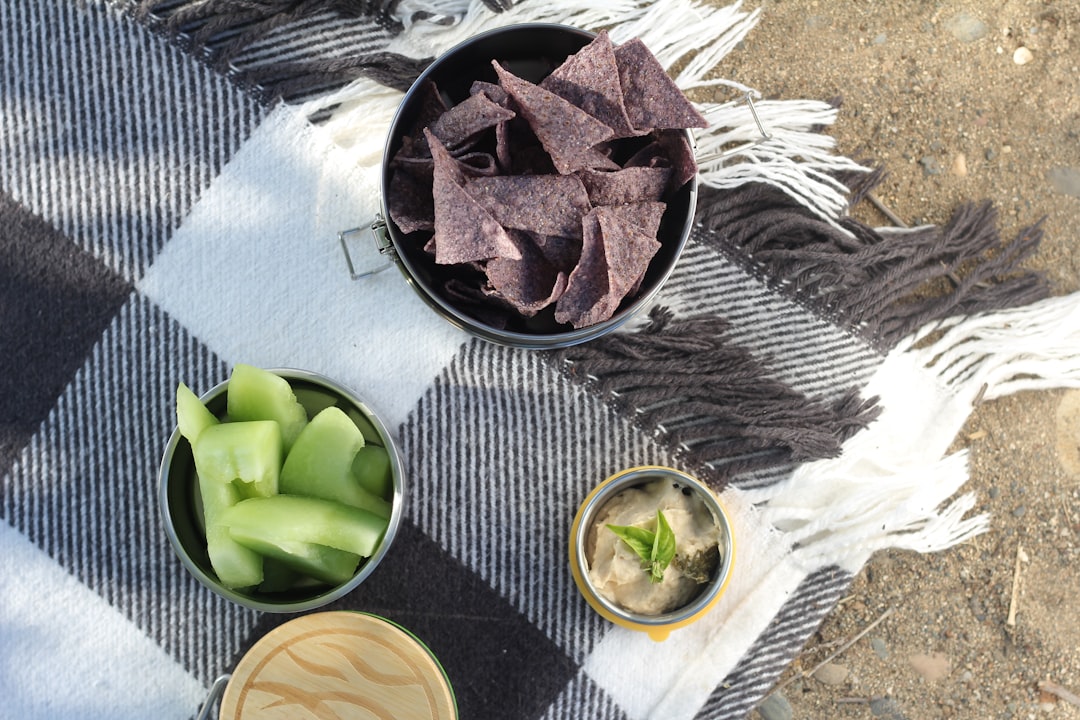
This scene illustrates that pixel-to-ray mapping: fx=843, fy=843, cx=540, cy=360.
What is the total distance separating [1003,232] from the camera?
1.08 meters

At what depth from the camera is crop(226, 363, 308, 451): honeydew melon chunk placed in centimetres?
81

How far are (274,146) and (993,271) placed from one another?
894mm

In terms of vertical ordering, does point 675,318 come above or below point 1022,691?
above

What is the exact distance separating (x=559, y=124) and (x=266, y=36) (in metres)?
0.43

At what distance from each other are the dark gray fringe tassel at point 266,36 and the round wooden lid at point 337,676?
602mm

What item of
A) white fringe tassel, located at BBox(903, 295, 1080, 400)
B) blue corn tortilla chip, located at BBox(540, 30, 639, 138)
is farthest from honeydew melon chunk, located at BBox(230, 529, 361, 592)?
white fringe tassel, located at BBox(903, 295, 1080, 400)

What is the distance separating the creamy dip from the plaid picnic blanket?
68 mm

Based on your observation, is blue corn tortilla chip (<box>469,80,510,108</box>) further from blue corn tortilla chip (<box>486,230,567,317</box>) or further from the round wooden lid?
the round wooden lid

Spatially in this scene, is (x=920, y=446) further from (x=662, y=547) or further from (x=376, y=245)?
(x=376, y=245)

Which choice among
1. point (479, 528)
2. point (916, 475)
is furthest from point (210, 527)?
point (916, 475)

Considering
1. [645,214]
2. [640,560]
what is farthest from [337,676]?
[645,214]

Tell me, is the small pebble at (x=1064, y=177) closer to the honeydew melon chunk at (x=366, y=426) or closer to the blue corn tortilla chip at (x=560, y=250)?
the blue corn tortilla chip at (x=560, y=250)

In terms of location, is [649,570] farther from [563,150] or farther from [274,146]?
[274,146]

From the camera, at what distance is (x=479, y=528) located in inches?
39.4
